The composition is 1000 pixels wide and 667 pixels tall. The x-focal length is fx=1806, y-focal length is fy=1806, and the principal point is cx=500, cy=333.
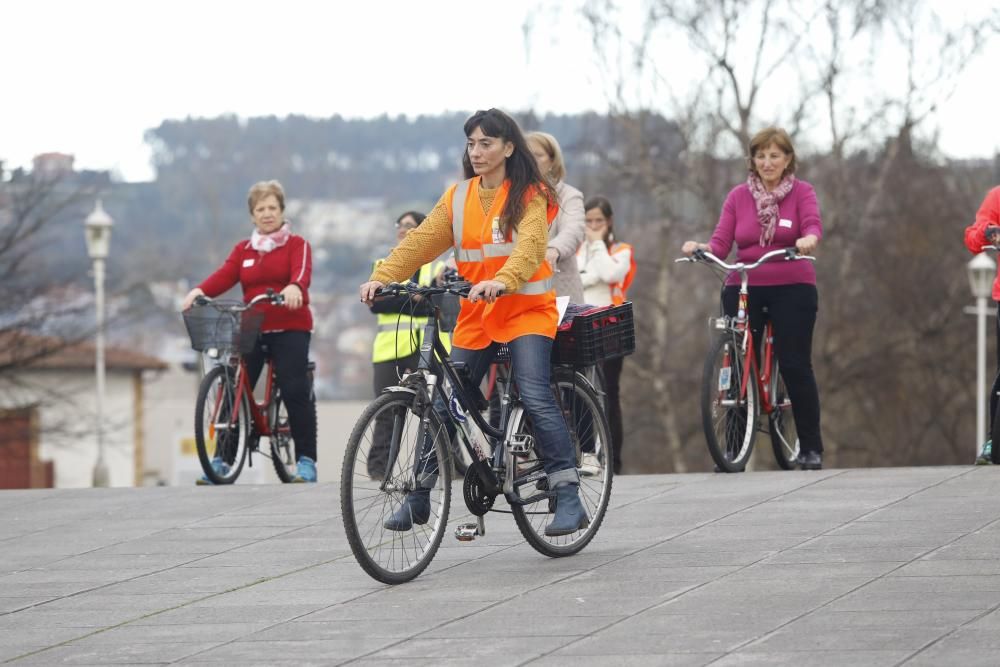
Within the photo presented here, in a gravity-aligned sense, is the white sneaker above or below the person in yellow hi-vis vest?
below

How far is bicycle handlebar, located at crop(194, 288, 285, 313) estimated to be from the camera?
445 inches

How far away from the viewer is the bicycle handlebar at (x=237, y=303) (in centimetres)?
1130

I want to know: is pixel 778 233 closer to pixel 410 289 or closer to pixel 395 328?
pixel 395 328

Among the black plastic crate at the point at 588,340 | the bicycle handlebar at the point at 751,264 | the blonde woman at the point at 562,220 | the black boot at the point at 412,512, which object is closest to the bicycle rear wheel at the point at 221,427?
the blonde woman at the point at 562,220

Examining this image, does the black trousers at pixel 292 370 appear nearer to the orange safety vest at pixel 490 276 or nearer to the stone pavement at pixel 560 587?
the stone pavement at pixel 560 587

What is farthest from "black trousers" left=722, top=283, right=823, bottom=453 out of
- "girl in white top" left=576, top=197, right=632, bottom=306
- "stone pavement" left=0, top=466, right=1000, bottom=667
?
"girl in white top" left=576, top=197, right=632, bottom=306

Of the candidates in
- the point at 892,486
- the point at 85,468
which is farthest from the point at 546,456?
the point at 85,468

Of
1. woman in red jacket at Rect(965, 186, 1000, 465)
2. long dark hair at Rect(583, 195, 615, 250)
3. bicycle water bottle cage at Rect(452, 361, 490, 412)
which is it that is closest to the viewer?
bicycle water bottle cage at Rect(452, 361, 490, 412)

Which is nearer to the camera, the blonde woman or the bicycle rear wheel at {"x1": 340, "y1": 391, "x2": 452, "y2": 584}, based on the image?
the bicycle rear wheel at {"x1": 340, "y1": 391, "x2": 452, "y2": 584}

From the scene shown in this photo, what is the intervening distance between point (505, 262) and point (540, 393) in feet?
1.90

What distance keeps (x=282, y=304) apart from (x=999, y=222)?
4.48 m

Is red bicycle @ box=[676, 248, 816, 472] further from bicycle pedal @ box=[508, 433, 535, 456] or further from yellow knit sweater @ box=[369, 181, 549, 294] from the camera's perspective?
yellow knit sweater @ box=[369, 181, 549, 294]

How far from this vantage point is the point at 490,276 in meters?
7.70

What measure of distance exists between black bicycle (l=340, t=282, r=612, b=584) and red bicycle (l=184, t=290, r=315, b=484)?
151 inches
